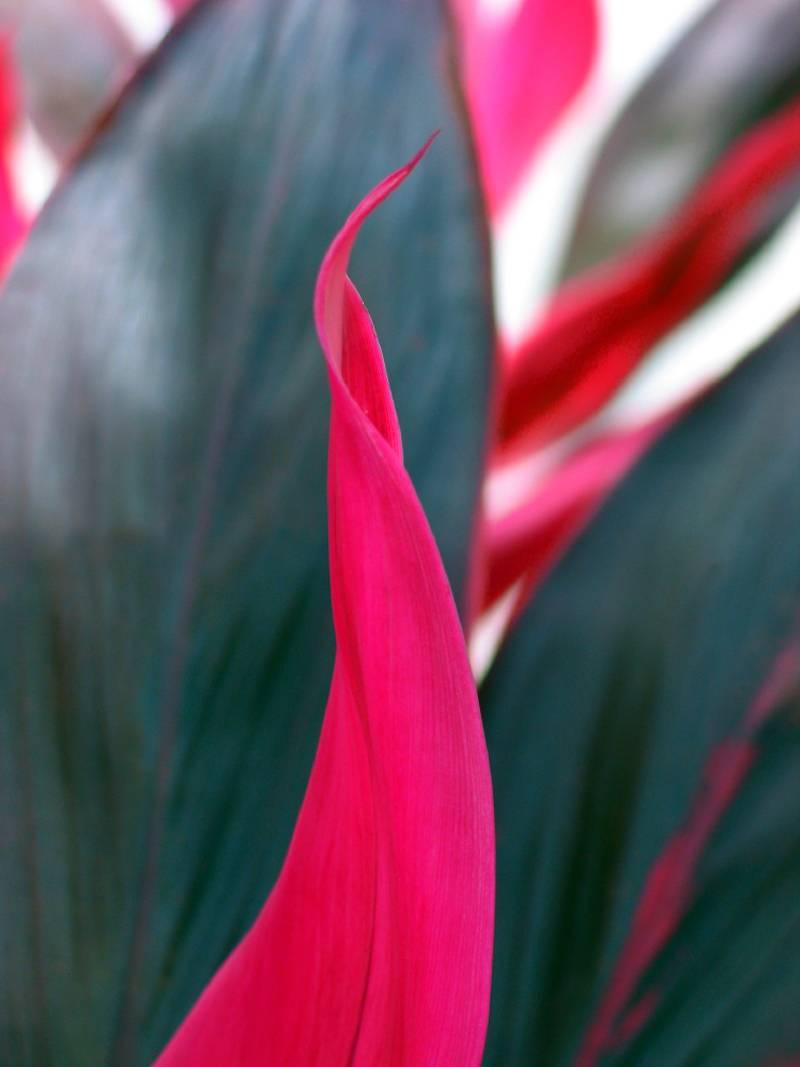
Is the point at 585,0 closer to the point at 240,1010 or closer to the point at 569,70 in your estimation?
the point at 569,70

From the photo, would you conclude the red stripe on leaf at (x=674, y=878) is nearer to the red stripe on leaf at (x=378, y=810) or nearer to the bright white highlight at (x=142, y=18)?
the red stripe on leaf at (x=378, y=810)

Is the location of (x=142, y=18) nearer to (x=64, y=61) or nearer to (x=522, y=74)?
(x=64, y=61)

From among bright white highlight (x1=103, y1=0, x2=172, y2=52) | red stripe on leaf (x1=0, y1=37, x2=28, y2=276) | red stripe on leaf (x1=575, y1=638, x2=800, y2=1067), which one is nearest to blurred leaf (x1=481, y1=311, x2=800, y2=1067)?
red stripe on leaf (x1=575, y1=638, x2=800, y2=1067)

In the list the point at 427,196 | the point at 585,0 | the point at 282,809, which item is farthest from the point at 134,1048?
the point at 585,0

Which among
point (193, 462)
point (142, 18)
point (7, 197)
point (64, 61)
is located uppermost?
point (142, 18)

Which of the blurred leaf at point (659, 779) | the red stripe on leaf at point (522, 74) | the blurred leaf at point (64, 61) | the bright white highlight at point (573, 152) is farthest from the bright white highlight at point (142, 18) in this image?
the blurred leaf at point (659, 779)

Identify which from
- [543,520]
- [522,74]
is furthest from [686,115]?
[543,520]
